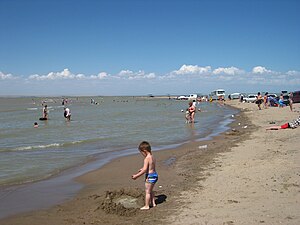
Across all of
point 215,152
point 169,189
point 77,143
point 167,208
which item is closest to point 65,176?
point 169,189

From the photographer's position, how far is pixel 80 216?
612 centimetres

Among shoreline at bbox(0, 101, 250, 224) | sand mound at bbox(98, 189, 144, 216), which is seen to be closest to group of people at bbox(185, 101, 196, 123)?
shoreline at bbox(0, 101, 250, 224)

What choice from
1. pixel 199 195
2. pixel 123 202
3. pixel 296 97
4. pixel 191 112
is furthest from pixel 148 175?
pixel 296 97

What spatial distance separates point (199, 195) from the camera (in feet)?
22.1

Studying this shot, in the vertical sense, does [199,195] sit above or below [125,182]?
above

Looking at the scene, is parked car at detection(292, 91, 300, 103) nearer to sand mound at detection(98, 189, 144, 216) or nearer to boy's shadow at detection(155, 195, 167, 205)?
boy's shadow at detection(155, 195, 167, 205)

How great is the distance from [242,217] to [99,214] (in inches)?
104

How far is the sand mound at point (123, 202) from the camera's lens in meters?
6.14

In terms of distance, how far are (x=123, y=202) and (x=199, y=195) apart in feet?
5.22

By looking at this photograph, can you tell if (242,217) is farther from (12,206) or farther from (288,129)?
(288,129)

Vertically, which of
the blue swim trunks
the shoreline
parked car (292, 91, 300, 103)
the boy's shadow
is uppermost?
parked car (292, 91, 300, 103)

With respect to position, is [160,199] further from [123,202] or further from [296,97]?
[296,97]

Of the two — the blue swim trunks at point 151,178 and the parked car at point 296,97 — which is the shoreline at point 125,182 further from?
the parked car at point 296,97

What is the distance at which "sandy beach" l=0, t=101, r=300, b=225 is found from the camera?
549cm
